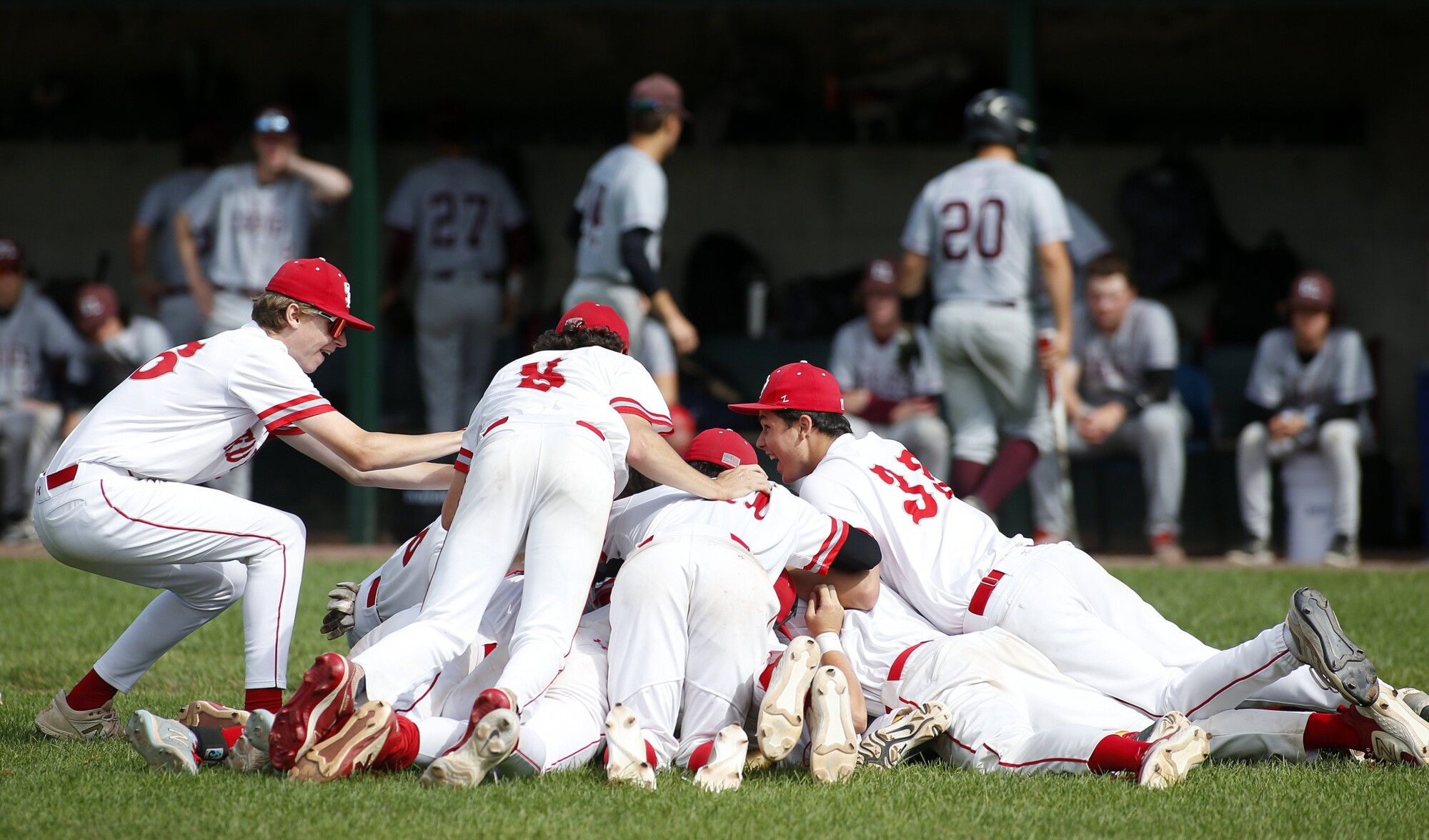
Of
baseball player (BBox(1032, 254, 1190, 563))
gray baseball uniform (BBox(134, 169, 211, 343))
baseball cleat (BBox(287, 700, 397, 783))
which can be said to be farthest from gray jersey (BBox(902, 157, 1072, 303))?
baseball cleat (BBox(287, 700, 397, 783))

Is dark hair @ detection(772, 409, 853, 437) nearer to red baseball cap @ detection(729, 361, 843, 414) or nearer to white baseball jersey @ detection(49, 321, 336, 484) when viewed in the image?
red baseball cap @ detection(729, 361, 843, 414)

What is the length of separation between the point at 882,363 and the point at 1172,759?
4898 millimetres

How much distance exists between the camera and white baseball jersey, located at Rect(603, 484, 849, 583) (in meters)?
3.85

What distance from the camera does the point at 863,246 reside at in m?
10.3

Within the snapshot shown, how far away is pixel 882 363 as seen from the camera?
8.12m

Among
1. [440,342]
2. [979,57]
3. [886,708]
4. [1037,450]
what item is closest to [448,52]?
[440,342]

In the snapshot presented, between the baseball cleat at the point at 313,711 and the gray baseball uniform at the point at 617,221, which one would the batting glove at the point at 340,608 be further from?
the gray baseball uniform at the point at 617,221

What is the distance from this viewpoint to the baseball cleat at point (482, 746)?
10.4ft

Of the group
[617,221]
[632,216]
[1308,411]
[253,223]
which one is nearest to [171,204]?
[253,223]

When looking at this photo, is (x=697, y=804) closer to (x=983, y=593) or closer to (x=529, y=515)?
(x=529, y=515)

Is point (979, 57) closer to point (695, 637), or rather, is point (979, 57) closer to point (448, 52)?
point (448, 52)

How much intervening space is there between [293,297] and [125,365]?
5077 millimetres

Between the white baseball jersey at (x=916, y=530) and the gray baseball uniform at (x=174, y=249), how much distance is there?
4.99 meters

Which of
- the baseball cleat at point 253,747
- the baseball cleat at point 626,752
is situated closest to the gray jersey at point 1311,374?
the baseball cleat at point 626,752
